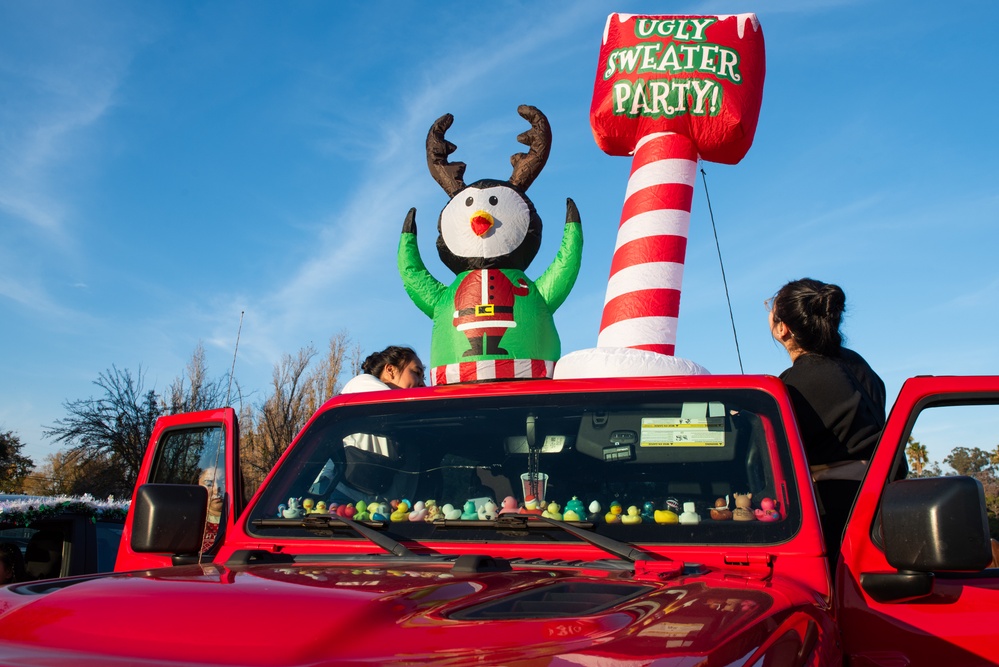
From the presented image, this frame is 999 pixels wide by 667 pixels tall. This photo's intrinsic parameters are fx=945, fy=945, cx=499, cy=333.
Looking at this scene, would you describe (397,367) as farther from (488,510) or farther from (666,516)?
(666,516)

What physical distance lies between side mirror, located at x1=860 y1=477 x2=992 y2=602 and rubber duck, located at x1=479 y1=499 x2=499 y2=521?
928 millimetres

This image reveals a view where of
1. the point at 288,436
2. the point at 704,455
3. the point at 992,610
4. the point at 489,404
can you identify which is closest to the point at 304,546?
the point at 489,404

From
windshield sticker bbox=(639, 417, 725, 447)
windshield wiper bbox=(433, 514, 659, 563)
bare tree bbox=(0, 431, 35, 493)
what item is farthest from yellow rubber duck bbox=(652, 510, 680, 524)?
bare tree bbox=(0, 431, 35, 493)

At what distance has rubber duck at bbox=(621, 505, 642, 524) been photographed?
7.45 ft

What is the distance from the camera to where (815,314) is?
308 cm

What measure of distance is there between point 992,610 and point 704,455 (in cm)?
72

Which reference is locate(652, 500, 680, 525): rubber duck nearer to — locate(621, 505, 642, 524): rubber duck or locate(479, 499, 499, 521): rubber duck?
locate(621, 505, 642, 524): rubber duck

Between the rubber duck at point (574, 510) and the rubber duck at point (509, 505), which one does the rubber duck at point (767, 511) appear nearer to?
the rubber duck at point (574, 510)

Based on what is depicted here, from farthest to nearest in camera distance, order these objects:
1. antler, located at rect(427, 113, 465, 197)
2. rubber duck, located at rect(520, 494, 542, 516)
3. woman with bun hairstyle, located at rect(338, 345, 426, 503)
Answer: antler, located at rect(427, 113, 465, 197), woman with bun hairstyle, located at rect(338, 345, 426, 503), rubber duck, located at rect(520, 494, 542, 516)

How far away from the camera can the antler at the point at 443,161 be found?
27.8 feet

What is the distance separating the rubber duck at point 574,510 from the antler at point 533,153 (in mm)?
6176

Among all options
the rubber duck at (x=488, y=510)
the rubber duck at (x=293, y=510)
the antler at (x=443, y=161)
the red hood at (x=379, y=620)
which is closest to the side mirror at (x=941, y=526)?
the red hood at (x=379, y=620)

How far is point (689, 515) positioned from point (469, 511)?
561mm

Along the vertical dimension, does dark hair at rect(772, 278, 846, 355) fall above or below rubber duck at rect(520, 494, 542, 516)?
above
